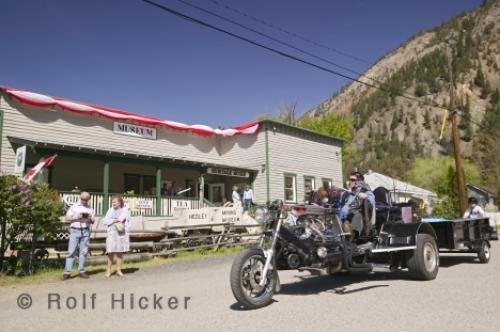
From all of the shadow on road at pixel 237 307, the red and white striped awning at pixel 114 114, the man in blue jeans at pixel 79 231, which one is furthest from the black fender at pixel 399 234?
the red and white striped awning at pixel 114 114

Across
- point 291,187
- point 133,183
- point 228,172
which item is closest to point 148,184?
point 133,183

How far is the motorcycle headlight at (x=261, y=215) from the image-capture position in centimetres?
675

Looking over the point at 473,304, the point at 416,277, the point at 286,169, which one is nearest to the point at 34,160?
the point at 286,169

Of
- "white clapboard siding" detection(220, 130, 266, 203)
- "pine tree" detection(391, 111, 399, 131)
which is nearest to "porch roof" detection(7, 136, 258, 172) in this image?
"white clapboard siding" detection(220, 130, 266, 203)

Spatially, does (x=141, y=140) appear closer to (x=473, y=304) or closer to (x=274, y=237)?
(x=274, y=237)

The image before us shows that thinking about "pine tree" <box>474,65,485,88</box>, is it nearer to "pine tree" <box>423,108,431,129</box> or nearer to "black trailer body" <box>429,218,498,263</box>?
"pine tree" <box>423,108,431,129</box>

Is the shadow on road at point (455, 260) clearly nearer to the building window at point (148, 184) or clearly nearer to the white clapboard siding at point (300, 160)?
the white clapboard siding at point (300, 160)

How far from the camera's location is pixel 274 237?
673cm

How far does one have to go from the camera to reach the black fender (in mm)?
8625

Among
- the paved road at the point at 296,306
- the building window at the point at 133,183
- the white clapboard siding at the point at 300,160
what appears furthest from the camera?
the white clapboard siding at the point at 300,160

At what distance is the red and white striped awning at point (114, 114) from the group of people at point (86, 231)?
932cm

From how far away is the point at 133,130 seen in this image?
22.5 meters

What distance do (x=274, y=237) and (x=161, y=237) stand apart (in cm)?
1016

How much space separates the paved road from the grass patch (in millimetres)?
776
